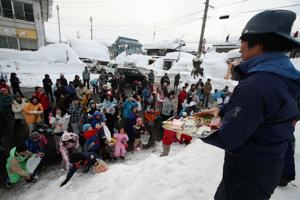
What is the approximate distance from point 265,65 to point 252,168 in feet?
2.16

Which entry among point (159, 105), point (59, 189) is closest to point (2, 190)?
point (59, 189)

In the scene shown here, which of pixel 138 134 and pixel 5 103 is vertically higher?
pixel 5 103

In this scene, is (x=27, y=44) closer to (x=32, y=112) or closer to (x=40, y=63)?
(x=40, y=63)

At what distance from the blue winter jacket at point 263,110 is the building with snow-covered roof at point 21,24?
1091 inches

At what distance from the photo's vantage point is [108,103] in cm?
732

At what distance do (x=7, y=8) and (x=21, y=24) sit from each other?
1.99m

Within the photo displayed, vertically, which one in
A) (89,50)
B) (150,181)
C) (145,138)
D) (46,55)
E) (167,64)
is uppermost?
(89,50)

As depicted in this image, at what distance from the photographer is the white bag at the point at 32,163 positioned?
15.0 ft

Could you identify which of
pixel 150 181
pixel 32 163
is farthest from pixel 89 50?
pixel 150 181

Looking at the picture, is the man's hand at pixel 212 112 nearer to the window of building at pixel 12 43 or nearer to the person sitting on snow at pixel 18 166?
the person sitting on snow at pixel 18 166

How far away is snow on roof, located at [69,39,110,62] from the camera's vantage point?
130ft

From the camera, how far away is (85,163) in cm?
491

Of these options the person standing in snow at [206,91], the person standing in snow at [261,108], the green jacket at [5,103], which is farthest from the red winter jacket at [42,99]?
the person standing in snow at [206,91]

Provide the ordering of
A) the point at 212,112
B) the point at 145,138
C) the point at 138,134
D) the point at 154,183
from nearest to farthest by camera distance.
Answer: the point at 212,112, the point at 154,183, the point at 138,134, the point at 145,138
